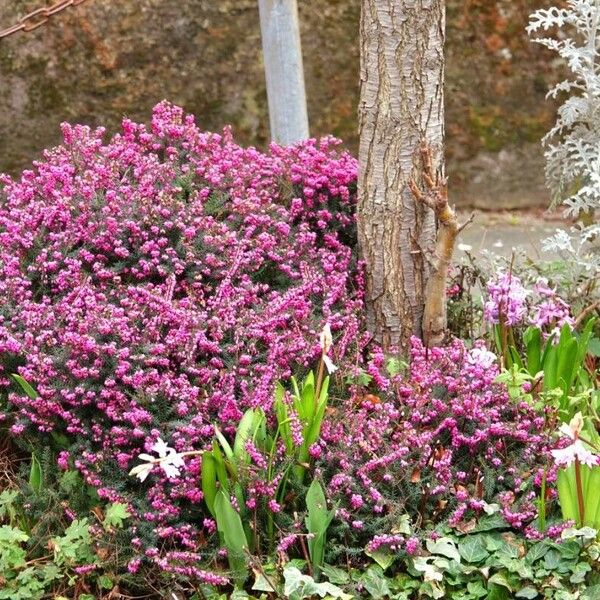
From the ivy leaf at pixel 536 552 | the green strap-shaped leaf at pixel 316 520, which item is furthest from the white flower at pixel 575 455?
the green strap-shaped leaf at pixel 316 520

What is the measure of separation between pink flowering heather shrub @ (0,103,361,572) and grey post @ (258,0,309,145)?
26 cm

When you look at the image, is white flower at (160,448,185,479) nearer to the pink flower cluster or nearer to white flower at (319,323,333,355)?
white flower at (319,323,333,355)

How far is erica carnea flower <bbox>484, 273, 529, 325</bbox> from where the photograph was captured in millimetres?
3768

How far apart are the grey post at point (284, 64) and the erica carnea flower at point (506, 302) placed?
111 centimetres

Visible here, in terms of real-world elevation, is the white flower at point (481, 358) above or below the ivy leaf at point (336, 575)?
above

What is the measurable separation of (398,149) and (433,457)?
117cm

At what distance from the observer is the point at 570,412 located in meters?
3.45

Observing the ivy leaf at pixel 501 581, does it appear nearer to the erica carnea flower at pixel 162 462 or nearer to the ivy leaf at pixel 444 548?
the ivy leaf at pixel 444 548

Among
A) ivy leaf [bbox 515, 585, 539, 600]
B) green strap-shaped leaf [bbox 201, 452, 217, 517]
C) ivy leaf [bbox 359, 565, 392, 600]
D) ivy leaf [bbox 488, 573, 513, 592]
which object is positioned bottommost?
ivy leaf [bbox 515, 585, 539, 600]

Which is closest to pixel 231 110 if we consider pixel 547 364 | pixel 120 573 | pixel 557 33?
pixel 557 33

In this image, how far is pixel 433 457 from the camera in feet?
10.3

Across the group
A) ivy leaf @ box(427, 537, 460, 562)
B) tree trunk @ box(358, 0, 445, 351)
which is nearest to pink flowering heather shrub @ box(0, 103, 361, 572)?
tree trunk @ box(358, 0, 445, 351)

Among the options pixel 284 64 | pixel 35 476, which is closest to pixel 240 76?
pixel 284 64

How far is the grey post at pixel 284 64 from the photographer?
426 centimetres
